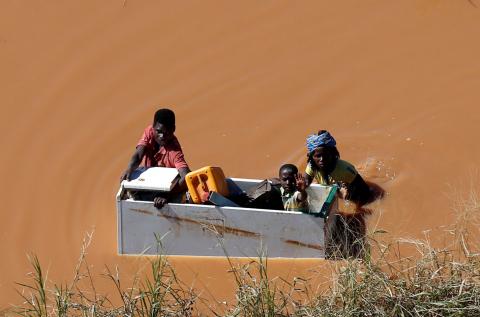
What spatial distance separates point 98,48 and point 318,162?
3.47 meters

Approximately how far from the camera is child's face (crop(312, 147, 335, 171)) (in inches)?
280

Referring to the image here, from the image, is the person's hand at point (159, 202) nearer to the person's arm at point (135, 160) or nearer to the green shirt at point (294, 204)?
the person's arm at point (135, 160)

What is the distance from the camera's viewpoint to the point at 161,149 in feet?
24.4

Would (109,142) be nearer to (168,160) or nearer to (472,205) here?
(168,160)

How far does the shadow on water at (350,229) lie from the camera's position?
6688 millimetres

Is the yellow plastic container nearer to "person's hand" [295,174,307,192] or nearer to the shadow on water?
"person's hand" [295,174,307,192]

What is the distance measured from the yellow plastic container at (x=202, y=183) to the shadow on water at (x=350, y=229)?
35.5 inches

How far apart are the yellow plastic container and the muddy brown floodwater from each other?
1.68ft

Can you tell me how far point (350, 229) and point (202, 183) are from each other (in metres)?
1.20

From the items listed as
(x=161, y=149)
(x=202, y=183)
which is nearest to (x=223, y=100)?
(x=161, y=149)

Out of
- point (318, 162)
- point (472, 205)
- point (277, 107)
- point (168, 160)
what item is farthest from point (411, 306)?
point (277, 107)

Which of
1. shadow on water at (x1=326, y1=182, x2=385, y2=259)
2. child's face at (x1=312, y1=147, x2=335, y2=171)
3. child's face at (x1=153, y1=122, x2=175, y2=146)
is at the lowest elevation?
shadow on water at (x1=326, y1=182, x2=385, y2=259)

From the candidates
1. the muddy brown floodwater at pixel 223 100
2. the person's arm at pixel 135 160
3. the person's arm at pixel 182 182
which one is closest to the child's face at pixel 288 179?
the muddy brown floodwater at pixel 223 100

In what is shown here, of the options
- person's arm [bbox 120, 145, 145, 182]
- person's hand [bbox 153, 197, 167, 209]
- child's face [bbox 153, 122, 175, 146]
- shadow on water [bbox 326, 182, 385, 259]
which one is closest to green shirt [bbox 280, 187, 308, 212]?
shadow on water [bbox 326, 182, 385, 259]
